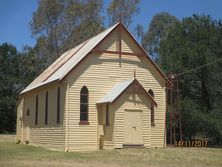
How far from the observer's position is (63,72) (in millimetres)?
33656

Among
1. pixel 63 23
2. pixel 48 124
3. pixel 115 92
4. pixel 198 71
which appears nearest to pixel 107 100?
pixel 115 92

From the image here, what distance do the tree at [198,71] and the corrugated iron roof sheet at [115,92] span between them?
1295 centimetres

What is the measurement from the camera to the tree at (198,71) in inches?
1780

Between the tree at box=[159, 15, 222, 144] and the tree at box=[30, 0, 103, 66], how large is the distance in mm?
15740

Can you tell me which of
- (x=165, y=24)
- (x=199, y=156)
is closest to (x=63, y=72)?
(x=199, y=156)

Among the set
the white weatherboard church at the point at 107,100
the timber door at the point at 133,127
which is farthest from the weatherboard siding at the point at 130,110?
the timber door at the point at 133,127

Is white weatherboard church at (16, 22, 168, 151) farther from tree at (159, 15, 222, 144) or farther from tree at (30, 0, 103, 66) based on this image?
tree at (30, 0, 103, 66)

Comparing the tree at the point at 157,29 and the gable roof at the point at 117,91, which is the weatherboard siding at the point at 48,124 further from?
the tree at the point at 157,29

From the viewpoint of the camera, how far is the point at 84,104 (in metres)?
33.4

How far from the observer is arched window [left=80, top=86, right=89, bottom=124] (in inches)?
1313

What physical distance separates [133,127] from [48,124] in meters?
7.06

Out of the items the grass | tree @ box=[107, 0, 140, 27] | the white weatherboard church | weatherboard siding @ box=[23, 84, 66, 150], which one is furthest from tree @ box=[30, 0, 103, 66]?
the grass

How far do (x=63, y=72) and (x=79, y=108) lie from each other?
9.40ft

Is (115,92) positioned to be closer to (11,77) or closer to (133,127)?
(133,127)
